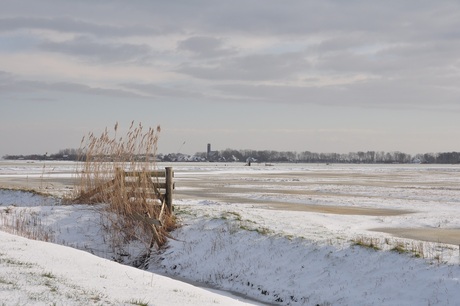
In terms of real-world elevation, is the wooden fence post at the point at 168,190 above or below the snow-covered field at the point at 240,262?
above

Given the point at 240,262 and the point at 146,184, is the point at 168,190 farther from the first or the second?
the point at 240,262

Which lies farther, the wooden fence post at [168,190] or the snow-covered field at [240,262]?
the wooden fence post at [168,190]

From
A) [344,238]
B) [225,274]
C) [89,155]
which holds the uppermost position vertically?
[89,155]

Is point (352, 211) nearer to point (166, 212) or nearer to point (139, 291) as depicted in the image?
point (166, 212)

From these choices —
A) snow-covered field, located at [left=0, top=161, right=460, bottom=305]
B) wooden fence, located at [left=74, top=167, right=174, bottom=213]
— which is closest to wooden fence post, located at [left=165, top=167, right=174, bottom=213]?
wooden fence, located at [left=74, top=167, right=174, bottom=213]

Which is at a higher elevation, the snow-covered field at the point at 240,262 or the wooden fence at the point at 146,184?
the wooden fence at the point at 146,184

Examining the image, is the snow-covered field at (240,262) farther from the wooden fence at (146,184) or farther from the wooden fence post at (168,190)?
the wooden fence at (146,184)

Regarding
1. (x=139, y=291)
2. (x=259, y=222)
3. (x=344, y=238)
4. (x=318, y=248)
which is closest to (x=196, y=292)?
(x=139, y=291)

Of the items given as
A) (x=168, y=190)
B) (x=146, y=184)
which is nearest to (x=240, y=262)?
(x=168, y=190)

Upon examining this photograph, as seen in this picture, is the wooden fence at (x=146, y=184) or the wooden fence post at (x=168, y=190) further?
the wooden fence post at (x=168, y=190)

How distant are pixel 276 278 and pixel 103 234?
606cm

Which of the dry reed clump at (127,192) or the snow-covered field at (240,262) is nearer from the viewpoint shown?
the snow-covered field at (240,262)

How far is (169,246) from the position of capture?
15164 mm

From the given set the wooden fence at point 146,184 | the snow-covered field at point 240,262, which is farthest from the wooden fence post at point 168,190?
the snow-covered field at point 240,262
